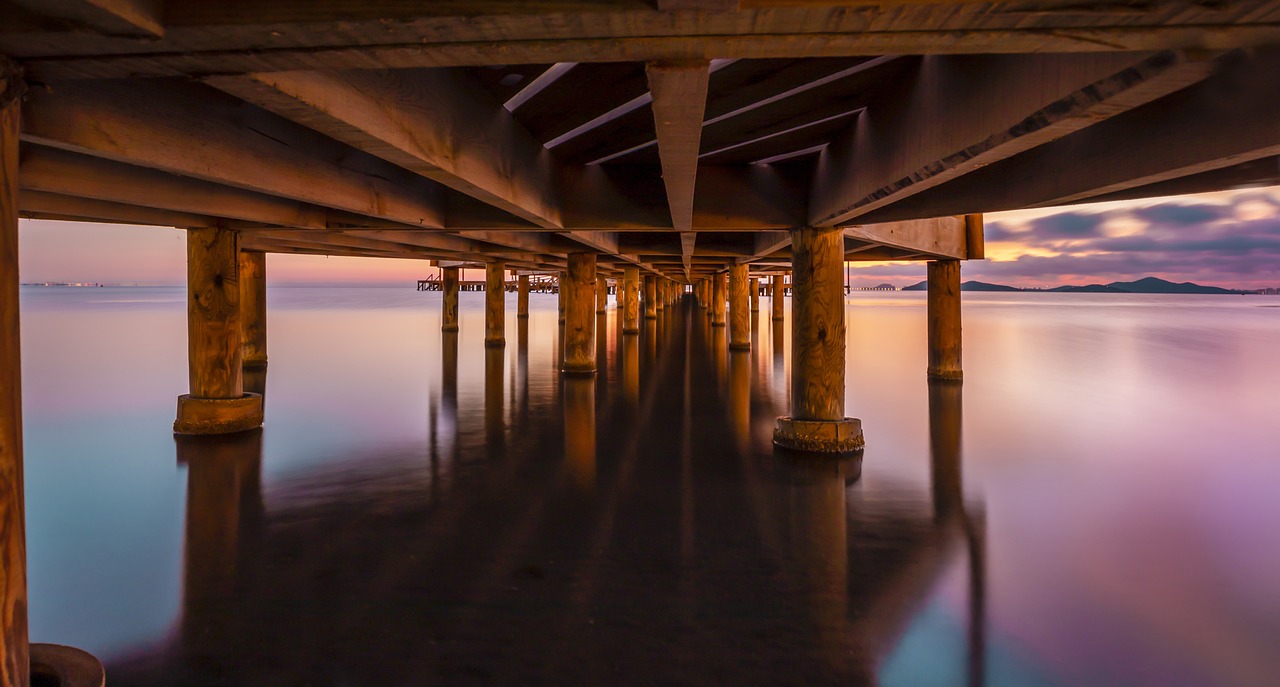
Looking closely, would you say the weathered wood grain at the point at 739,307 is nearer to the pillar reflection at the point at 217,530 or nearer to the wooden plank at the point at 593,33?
the pillar reflection at the point at 217,530

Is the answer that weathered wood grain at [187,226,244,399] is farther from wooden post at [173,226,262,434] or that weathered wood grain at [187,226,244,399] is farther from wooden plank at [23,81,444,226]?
wooden plank at [23,81,444,226]

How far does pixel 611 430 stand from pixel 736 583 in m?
5.37

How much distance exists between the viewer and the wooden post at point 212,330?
8.87 m

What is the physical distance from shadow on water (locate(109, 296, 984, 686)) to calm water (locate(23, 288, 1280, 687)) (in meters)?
0.03

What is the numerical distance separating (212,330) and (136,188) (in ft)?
12.3

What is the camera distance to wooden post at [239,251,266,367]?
15102mm

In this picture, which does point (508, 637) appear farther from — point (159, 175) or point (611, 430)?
point (611, 430)

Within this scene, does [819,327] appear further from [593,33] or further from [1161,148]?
[593,33]

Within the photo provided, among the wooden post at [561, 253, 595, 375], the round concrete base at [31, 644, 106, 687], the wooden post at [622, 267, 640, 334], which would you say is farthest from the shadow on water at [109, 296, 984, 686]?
the wooden post at [622, 267, 640, 334]

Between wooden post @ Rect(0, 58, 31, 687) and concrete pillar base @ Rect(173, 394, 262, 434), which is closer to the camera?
wooden post @ Rect(0, 58, 31, 687)

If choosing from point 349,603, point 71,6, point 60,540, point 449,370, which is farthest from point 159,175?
point 449,370

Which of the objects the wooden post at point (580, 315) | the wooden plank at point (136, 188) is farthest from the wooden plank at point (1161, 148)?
the wooden post at point (580, 315)

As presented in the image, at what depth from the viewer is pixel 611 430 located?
9.87 meters

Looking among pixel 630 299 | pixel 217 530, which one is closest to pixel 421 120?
pixel 217 530
